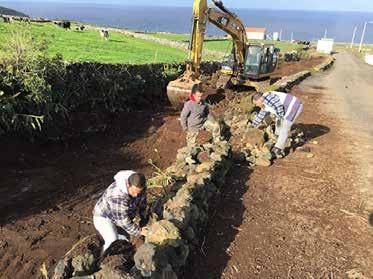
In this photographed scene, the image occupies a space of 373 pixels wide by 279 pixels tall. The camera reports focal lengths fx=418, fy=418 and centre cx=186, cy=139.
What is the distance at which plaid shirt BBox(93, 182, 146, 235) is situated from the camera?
558 cm

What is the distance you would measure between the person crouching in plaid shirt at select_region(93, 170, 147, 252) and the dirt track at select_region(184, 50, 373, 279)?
1.09m

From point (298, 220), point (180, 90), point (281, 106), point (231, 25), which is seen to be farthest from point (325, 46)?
point (298, 220)

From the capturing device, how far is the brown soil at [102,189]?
6566 mm

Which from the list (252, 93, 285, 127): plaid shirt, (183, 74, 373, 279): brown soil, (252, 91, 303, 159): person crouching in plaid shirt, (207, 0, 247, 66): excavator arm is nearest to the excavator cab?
(207, 0, 247, 66): excavator arm

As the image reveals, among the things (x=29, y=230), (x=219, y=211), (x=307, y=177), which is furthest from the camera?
(x=307, y=177)

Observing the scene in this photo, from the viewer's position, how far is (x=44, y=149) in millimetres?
11797

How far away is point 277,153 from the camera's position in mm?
10078

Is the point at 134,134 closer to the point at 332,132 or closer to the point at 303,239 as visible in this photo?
the point at 332,132

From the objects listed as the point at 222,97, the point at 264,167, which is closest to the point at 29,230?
the point at 264,167

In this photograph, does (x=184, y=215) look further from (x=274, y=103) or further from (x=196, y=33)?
(x=196, y=33)

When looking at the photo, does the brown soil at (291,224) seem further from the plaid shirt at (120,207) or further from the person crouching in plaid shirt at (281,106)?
the plaid shirt at (120,207)

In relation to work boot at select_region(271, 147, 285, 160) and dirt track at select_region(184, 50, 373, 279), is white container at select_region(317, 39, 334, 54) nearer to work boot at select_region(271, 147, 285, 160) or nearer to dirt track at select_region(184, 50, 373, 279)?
dirt track at select_region(184, 50, 373, 279)

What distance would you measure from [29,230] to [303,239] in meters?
5.08

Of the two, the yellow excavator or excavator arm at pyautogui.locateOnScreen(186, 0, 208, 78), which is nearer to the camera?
excavator arm at pyautogui.locateOnScreen(186, 0, 208, 78)
